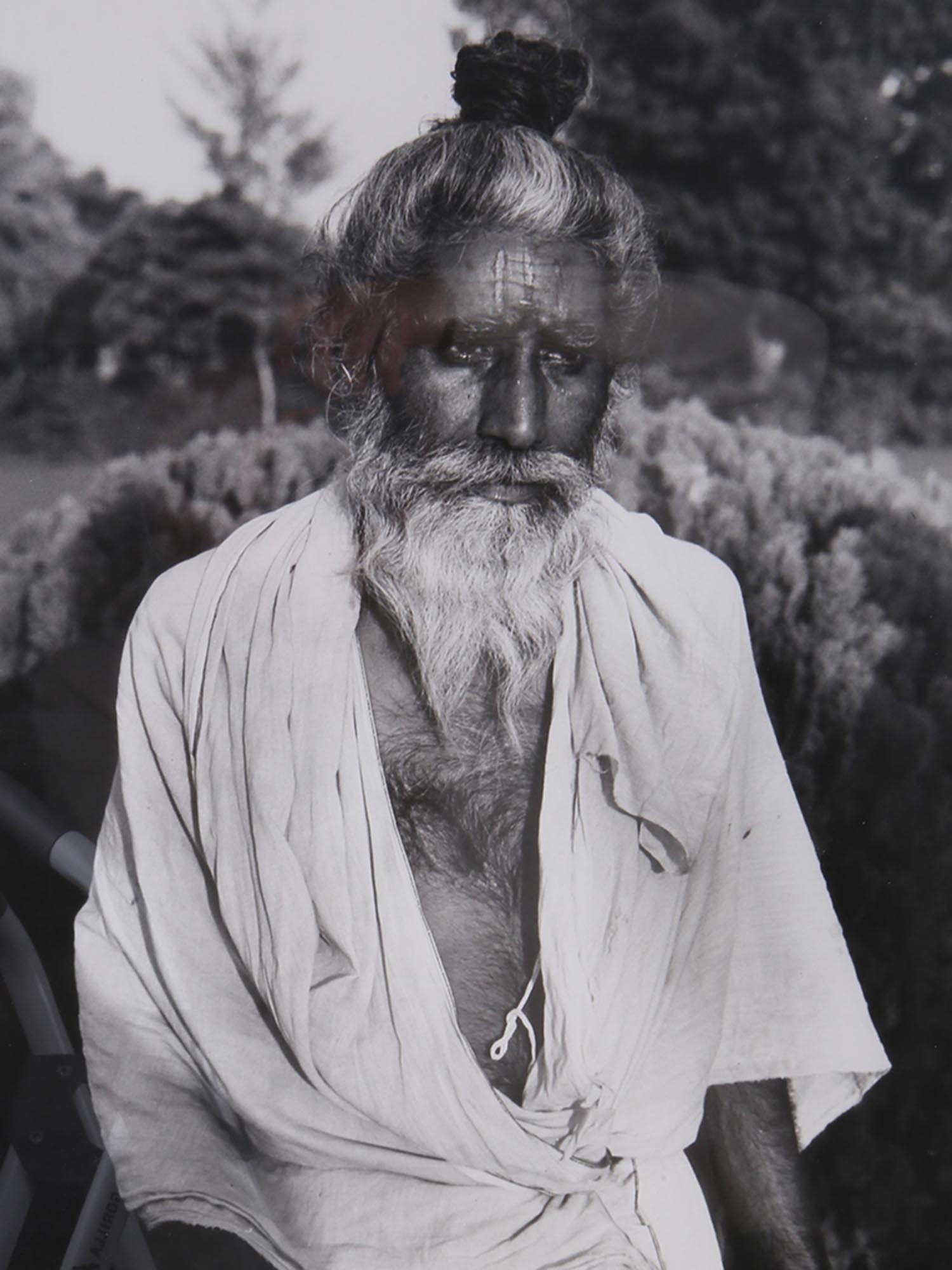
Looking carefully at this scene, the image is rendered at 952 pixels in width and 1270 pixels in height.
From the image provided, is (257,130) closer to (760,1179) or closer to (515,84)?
(515,84)

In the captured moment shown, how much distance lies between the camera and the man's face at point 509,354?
4.53ft

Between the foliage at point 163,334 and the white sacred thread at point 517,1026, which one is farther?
the foliage at point 163,334

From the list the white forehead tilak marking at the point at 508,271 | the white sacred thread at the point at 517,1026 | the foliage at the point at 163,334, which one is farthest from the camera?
the foliage at the point at 163,334

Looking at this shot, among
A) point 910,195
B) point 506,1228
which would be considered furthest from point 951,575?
point 506,1228

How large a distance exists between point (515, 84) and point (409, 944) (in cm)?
110

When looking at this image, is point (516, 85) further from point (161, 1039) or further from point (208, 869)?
point (161, 1039)

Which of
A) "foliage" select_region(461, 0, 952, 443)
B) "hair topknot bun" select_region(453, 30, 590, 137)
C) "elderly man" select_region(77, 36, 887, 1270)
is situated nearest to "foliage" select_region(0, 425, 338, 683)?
"elderly man" select_region(77, 36, 887, 1270)

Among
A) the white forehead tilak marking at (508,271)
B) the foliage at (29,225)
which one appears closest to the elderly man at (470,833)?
the white forehead tilak marking at (508,271)

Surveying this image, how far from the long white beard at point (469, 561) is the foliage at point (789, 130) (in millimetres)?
405

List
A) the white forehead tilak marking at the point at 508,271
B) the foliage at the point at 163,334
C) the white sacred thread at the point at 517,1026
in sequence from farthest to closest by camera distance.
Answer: the foliage at the point at 163,334 < the white sacred thread at the point at 517,1026 < the white forehead tilak marking at the point at 508,271

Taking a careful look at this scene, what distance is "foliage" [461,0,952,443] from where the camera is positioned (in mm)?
1519

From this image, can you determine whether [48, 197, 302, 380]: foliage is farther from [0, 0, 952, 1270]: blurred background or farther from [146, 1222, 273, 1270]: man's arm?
[146, 1222, 273, 1270]: man's arm

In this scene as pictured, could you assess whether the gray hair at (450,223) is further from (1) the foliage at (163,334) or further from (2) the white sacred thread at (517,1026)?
(2) the white sacred thread at (517,1026)

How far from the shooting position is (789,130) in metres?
1.53
